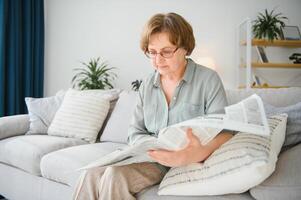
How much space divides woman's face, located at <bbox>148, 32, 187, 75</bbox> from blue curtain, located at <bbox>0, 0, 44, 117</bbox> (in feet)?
8.32

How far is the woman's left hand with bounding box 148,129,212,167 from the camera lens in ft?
3.30

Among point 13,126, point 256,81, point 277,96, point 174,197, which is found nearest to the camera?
point 174,197

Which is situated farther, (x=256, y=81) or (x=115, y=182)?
(x=256, y=81)

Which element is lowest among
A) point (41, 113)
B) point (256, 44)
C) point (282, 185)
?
point (41, 113)

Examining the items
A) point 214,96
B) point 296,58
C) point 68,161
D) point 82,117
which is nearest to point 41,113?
point 82,117

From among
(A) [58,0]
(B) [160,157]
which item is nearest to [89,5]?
(A) [58,0]

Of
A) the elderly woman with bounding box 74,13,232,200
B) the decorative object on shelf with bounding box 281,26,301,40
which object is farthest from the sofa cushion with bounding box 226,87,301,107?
the decorative object on shelf with bounding box 281,26,301,40

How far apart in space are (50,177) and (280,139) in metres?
1.20

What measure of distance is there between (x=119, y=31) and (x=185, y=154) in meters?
3.10

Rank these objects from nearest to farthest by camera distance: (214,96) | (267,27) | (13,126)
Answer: (214,96) < (13,126) < (267,27)

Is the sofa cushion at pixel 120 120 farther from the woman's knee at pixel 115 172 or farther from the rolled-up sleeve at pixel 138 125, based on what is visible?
A: the woman's knee at pixel 115 172

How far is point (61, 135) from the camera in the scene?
216 cm

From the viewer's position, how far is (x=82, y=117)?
7.04 feet

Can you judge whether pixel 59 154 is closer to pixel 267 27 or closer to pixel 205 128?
pixel 205 128
